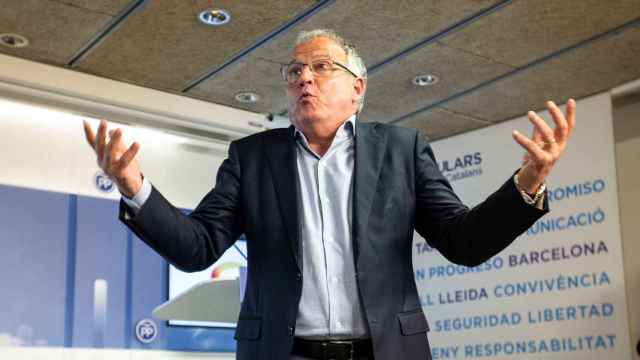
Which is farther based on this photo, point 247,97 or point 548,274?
point 247,97

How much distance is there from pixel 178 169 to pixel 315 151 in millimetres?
4549

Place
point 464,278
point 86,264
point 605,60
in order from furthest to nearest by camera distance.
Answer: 1. point 464,278
2. point 86,264
3. point 605,60

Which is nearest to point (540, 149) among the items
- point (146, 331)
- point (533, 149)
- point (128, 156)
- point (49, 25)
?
point (533, 149)

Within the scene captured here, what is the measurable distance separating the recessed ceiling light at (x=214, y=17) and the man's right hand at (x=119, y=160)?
310 centimetres

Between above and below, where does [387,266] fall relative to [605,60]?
below

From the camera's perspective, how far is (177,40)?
16.8ft

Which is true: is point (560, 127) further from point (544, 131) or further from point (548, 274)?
point (548, 274)

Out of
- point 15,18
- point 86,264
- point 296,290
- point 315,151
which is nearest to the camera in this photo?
point 296,290

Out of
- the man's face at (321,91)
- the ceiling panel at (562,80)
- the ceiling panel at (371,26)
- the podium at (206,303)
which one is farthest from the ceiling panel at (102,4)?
the man's face at (321,91)

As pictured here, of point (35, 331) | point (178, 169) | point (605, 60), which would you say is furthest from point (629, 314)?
point (35, 331)

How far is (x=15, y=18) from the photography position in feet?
15.9

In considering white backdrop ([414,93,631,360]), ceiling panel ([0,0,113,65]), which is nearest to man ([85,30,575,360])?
ceiling panel ([0,0,113,65])

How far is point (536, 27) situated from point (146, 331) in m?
3.34

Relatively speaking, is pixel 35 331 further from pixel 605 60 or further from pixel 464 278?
pixel 605 60
